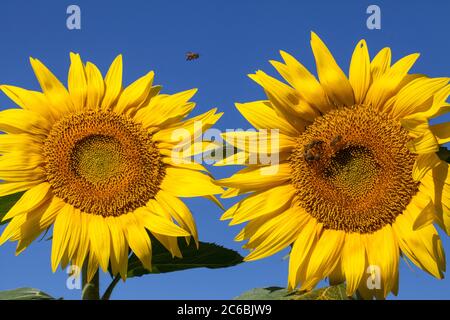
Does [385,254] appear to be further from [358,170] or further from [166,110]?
[166,110]

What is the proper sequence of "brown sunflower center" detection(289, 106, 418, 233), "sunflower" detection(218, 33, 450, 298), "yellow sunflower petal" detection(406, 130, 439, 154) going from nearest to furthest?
"yellow sunflower petal" detection(406, 130, 439, 154)
"sunflower" detection(218, 33, 450, 298)
"brown sunflower center" detection(289, 106, 418, 233)

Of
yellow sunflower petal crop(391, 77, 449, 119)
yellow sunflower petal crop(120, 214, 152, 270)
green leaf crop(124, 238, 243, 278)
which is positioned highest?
yellow sunflower petal crop(391, 77, 449, 119)

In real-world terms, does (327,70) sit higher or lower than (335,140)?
higher

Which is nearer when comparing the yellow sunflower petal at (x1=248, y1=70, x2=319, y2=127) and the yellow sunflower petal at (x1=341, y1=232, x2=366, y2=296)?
the yellow sunflower petal at (x1=341, y1=232, x2=366, y2=296)

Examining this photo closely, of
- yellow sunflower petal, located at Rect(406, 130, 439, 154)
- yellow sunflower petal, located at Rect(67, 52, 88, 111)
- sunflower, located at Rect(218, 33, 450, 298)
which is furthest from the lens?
yellow sunflower petal, located at Rect(67, 52, 88, 111)

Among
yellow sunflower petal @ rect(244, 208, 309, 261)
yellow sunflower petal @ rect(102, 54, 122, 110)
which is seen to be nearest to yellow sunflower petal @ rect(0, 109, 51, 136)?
yellow sunflower petal @ rect(102, 54, 122, 110)

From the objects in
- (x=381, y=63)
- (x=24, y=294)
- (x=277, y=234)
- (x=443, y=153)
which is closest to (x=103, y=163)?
(x=24, y=294)

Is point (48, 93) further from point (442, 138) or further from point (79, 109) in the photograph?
point (442, 138)

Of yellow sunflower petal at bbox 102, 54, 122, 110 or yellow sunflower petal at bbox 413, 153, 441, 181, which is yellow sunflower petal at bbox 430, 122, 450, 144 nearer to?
yellow sunflower petal at bbox 413, 153, 441, 181
